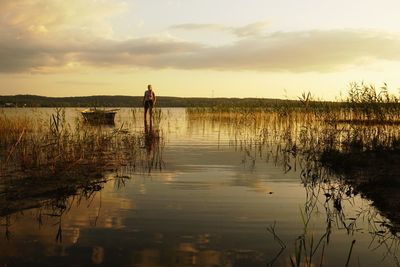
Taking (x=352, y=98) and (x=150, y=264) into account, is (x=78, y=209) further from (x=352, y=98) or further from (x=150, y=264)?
(x=352, y=98)

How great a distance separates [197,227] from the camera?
6.11 meters

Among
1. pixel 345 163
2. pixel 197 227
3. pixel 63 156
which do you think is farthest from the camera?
pixel 345 163

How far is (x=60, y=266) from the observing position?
4566 millimetres

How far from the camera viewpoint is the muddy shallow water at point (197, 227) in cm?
494

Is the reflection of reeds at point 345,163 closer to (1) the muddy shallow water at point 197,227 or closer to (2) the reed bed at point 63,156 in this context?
(1) the muddy shallow water at point 197,227

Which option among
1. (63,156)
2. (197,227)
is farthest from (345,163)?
(63,156)

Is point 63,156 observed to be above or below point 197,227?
above

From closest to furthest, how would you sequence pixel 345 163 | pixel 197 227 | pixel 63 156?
1. pixel 197 227
2. pixel 63 156
3. pixel 345 163

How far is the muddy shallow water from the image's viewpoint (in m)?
4.94

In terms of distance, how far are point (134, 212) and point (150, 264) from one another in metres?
2.26

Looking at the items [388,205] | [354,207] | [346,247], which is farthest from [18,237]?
[388,205]

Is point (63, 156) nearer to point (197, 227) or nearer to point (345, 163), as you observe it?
point (197, 227)

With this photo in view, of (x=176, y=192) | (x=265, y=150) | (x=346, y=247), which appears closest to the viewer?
(x=346, y=247)

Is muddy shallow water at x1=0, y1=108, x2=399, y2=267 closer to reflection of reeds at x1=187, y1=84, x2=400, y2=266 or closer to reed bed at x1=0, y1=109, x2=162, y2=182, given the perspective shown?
reflection of reeds at x1=187, y1=84, x2=400, y2=266
